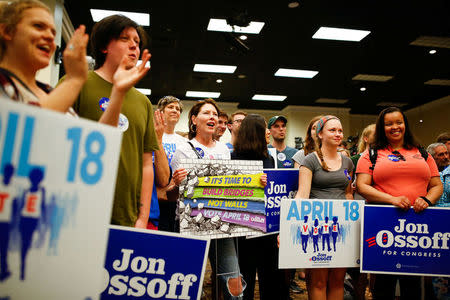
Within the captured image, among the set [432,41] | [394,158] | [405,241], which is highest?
[432,41]

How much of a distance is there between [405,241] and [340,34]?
5.19m

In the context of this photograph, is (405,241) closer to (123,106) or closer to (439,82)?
(123,106)

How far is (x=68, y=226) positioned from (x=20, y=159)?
0.63 feet

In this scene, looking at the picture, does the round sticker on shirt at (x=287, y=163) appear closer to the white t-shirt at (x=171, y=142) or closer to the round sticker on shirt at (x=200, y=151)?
the white t-shirt at (x=171, y=142)

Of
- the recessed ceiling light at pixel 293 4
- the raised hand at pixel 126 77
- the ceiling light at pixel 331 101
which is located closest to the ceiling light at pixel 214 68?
the recessed ceiling light at pixel 293 4

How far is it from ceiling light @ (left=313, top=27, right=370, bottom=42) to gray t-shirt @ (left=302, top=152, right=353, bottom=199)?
4.57 meters

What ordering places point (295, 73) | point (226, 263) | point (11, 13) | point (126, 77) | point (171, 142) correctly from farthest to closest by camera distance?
point (295, 73) < point (171, 142) < point (226, 263) < point (126, 77) < point (11, 13)

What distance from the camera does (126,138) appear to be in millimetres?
1422

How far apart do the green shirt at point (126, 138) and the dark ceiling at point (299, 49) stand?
175 inches

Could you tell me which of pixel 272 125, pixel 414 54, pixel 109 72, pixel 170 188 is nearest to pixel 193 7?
pixel 272 125

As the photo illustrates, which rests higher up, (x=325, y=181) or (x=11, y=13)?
(x=11, y=13)

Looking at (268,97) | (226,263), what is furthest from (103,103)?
(268,97)

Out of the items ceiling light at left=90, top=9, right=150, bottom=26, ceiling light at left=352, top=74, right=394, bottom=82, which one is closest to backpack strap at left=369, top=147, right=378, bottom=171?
ceiling light at left=90, top=9, right=150, bottom=26

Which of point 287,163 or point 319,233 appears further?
point 287,163
